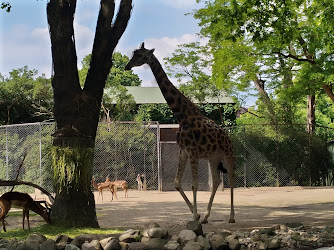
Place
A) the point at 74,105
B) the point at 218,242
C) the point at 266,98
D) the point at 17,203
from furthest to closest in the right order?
the point at 266,98
the point at 74,105
the point at 17,203
the point at 218,242

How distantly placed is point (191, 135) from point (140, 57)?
5.81ft

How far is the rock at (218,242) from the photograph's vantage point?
6.47 m

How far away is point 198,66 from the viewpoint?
2914cm

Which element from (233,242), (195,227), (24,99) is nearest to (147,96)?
(24,99)

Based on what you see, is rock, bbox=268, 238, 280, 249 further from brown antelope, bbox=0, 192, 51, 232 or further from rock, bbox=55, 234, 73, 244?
brown antelope, bbox=0, 192, 51, 232

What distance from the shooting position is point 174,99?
29.2 feet

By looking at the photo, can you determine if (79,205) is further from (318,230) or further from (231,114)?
(231,114)

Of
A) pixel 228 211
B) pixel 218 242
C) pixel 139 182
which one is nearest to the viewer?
pixel 218 242

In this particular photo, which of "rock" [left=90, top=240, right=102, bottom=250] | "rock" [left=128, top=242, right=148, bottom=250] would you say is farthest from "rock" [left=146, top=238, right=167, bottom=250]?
"rock" [left=90, top=240, right=102, bottom=250]

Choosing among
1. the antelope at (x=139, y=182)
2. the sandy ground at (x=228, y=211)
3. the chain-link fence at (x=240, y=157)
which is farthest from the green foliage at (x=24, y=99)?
the sandy ground at (x=228, y=211)

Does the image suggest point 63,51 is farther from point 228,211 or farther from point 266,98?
point 266,98

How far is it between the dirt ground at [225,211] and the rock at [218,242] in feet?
3.35

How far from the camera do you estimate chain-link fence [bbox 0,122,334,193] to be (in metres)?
18.9

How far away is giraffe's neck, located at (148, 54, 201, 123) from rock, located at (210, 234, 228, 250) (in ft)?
9.07
